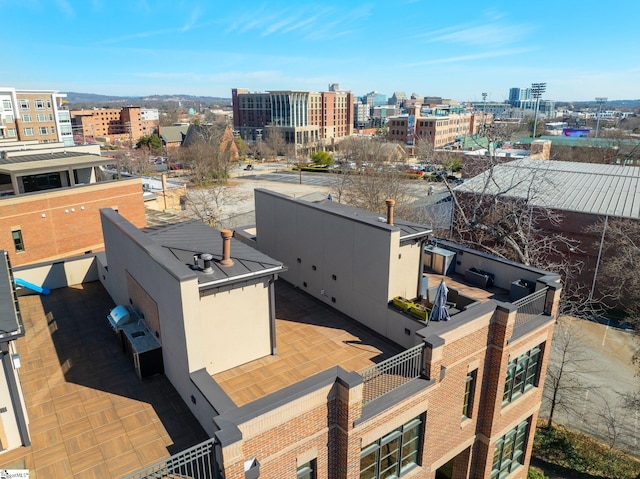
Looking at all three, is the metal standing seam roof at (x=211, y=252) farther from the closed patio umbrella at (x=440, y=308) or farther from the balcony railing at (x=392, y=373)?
the closed patio umbrella at (x=440, y=308)

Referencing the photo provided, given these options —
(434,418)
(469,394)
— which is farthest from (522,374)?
(434,418)

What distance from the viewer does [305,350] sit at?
502 inches

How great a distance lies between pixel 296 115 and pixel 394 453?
479ft

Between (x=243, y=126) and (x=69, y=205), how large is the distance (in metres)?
139

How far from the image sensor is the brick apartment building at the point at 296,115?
472 feet

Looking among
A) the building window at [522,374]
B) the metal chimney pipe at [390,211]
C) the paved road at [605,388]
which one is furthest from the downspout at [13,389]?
the paved road at [605,388]

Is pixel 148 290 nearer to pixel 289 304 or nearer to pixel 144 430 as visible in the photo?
pixel 144 430

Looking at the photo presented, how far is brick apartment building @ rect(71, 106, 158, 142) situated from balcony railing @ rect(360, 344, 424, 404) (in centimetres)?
15452

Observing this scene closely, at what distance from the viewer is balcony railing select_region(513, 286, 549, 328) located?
44.3ft

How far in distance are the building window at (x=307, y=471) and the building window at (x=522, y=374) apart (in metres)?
7.30

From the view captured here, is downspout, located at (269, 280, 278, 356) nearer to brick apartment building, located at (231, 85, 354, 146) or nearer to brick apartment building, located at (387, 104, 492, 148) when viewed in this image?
brick apartment building, located at (387, 104, 492, 148)

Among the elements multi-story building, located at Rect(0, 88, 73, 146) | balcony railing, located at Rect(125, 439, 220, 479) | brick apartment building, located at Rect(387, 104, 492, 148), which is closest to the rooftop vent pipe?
balcony railing, located at Rect(125, 439, 220, 479)

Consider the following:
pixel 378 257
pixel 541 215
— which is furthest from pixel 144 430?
pixel 541 215

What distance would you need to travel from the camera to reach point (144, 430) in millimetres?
9891
